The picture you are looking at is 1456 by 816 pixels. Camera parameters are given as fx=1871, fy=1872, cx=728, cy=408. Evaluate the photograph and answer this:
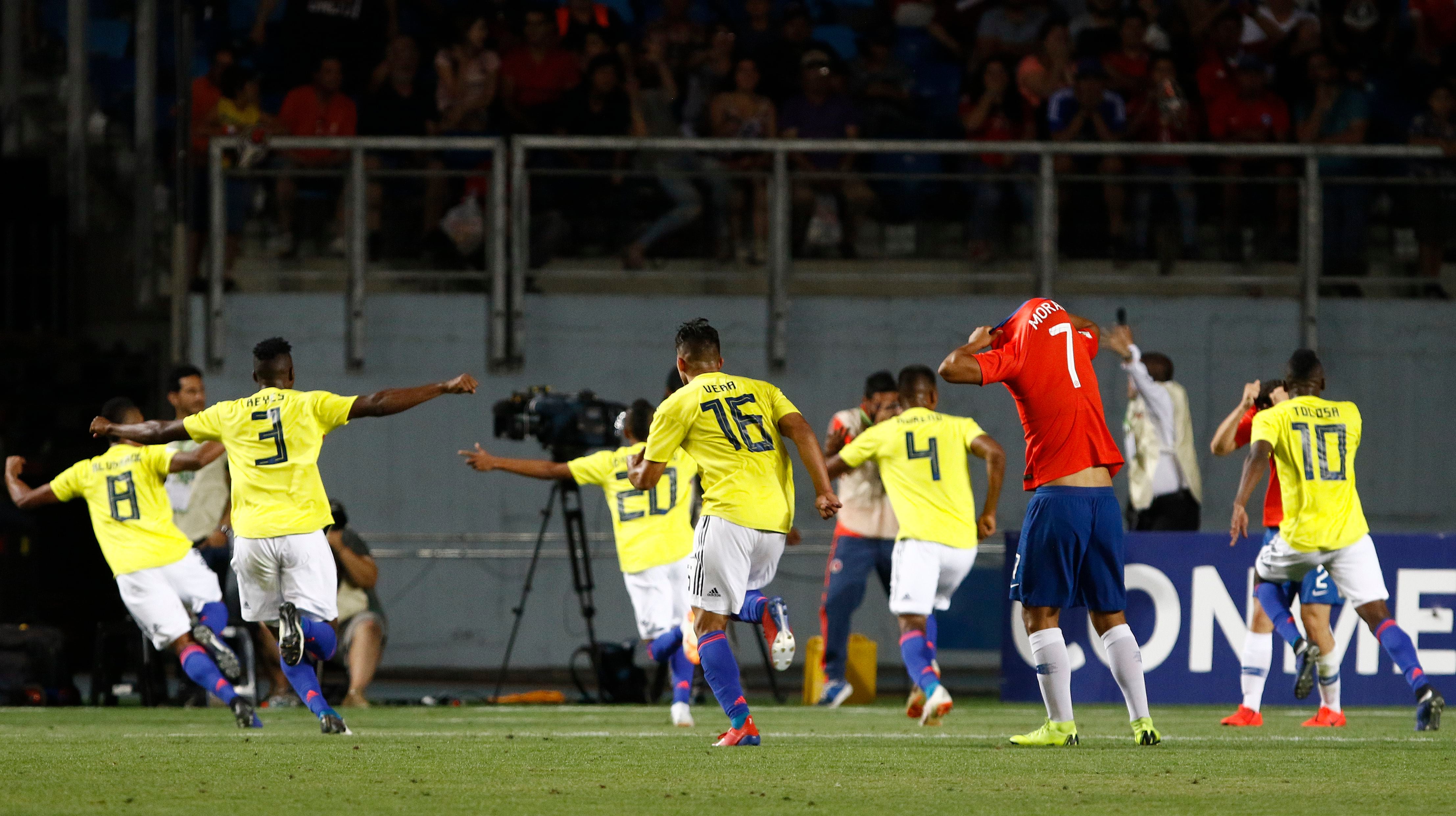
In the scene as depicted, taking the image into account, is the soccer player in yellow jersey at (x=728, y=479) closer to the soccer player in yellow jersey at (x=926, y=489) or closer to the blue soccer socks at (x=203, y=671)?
the soccer player in yellow jersey at (x=926, y=489)

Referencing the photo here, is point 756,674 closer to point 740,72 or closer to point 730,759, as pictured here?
point 740,72

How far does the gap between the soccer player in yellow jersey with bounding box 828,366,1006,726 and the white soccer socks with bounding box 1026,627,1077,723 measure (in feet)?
10.6

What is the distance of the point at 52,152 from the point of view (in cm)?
1606

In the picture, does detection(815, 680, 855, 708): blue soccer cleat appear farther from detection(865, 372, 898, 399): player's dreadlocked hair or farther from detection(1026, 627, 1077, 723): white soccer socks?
detection(1026, 627, 1077, 723): white soccer socks

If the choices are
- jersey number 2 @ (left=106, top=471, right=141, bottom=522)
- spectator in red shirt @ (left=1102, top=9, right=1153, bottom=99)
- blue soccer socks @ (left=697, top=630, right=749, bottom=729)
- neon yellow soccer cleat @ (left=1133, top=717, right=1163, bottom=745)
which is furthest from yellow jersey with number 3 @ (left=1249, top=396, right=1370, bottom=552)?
jersey number 2 @ (left=106, top=471, right=141, bottom=522)

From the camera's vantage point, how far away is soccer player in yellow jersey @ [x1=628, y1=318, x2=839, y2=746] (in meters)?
8.37

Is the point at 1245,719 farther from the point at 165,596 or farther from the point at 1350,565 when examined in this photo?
the point at 165,596

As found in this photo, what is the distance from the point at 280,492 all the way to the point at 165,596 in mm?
2170

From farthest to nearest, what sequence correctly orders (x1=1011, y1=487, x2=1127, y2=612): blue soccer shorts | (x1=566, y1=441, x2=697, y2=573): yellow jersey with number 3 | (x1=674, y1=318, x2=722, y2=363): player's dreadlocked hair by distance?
(x1=566, y1=441, x2=697, y2=573): yellow jersey with number 3
(x1=674, y1=318, x2=722, y2=363): player's dreadlocked hair
(x1=1011, y1=487, x2=1127, y2=612): blue soccer shorts

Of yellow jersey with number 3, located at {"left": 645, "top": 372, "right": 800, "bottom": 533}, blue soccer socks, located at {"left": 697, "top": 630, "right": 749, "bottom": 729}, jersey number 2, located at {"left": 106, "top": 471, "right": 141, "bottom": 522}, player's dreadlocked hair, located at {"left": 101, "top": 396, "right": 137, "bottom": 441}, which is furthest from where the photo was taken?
jersey number 2, located at {"left": 106, "top": 471, "right": 141, "bottom": 522}

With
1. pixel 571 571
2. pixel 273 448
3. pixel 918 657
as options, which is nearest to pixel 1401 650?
pixel 918 657

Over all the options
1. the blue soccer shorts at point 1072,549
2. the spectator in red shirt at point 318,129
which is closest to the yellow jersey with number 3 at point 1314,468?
the blue soccer shorts at point 1072,549

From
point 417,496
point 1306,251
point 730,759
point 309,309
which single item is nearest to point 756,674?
point 417,496

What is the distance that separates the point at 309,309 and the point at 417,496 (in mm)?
1729
